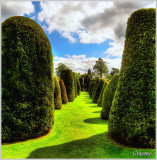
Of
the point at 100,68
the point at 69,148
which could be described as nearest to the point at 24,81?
the point at 69,148

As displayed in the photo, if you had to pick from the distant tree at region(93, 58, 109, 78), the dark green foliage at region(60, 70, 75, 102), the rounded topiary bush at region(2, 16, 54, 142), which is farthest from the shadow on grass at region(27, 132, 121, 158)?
the distant tree at region(93, 58, 109, 78)

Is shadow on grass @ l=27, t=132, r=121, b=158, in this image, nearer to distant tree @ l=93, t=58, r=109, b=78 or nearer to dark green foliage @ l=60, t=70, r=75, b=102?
dark green foliage @ l=60, t=70, r=75, b=102

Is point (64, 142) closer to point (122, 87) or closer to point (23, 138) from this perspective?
point (23, 138)

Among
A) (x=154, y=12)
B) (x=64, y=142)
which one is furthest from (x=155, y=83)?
(x=64, y=142)

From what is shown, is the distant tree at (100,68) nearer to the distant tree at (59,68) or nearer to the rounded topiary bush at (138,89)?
the distant tree at (59,68)

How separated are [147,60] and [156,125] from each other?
8.57ft

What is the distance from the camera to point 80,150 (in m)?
4.77

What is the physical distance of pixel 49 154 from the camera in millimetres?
4445

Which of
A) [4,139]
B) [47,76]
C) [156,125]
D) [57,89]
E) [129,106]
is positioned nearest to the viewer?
[156,125]

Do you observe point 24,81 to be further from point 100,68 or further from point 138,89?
point 100,68

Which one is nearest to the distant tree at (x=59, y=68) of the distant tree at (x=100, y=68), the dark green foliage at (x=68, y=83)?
the distant tree at (x=100, y=68)

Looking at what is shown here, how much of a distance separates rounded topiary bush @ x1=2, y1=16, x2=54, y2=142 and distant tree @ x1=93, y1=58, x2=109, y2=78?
240ft

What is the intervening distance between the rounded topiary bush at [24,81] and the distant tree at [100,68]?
73.1m

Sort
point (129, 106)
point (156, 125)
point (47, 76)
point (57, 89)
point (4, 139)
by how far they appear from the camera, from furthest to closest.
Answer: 1. point (57, 89)
2. point (47, 76)
3. point (4, 139)
4. point (129, 106)
5. point (156, 125)
